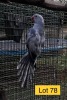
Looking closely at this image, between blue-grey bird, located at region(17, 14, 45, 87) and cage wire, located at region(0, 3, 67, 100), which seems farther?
cage wire, located at region(0, 3, 67, 100)

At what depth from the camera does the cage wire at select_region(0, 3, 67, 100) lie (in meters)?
2.47

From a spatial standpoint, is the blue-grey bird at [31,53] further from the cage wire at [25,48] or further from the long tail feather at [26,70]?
the cage wire at [25,48]

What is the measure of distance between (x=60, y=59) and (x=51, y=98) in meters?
0.37

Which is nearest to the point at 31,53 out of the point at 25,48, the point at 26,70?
the point at 26,70

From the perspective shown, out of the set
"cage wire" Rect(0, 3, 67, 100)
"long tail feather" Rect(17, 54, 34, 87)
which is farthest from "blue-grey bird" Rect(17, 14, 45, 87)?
"cage wire" Rect(0, 3, 67, 100)

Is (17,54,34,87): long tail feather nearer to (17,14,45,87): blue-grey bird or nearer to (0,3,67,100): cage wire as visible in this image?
(17,14,45,87): blue-grey bird

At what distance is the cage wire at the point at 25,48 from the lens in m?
2.47

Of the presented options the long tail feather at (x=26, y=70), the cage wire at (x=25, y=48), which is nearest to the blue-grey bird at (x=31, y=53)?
the long tail feather at (x=26, y=70)

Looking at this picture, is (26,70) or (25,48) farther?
(25,48)

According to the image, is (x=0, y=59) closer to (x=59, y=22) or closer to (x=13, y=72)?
(x=13, y=72)

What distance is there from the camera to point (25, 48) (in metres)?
2.47

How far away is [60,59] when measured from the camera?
285 cm

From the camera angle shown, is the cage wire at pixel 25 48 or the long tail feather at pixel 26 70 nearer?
the long tail feather at pixel 26 70

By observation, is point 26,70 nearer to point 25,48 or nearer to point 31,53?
point 31,53
